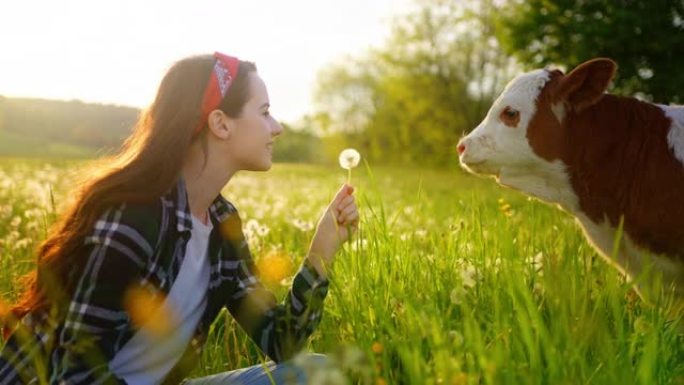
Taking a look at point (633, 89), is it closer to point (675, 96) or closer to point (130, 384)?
point (675, 96)

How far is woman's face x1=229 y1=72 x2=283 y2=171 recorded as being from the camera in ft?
10.8

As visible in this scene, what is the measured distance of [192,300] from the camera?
129 inches

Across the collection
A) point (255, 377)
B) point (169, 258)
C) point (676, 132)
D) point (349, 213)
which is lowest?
point (255, 377)

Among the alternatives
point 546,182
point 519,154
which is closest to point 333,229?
point 519,154

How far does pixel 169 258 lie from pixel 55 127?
1610 inches

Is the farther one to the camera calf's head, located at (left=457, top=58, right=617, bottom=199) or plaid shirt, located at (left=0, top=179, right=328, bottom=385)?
calf's head, located at (left=457, top=58, right=617, bottom=199)

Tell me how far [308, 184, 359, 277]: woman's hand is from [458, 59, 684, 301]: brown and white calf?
1.14 meters

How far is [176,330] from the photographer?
3.18 metres

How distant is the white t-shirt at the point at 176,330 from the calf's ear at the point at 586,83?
204cm

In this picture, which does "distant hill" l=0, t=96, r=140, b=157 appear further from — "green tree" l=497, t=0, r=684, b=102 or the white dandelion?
the white dandelion

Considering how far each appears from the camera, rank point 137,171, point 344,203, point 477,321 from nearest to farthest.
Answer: point 137,171
point 477,321
point 344,203

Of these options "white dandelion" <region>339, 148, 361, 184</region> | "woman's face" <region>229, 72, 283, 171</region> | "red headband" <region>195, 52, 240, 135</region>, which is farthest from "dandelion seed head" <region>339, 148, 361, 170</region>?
"red headband" <region>195, 52, 240, 135</region>

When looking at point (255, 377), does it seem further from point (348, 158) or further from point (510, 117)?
point (510, 117)

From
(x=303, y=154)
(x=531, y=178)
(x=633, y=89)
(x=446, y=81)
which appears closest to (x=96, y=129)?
(x=446, y=81)
